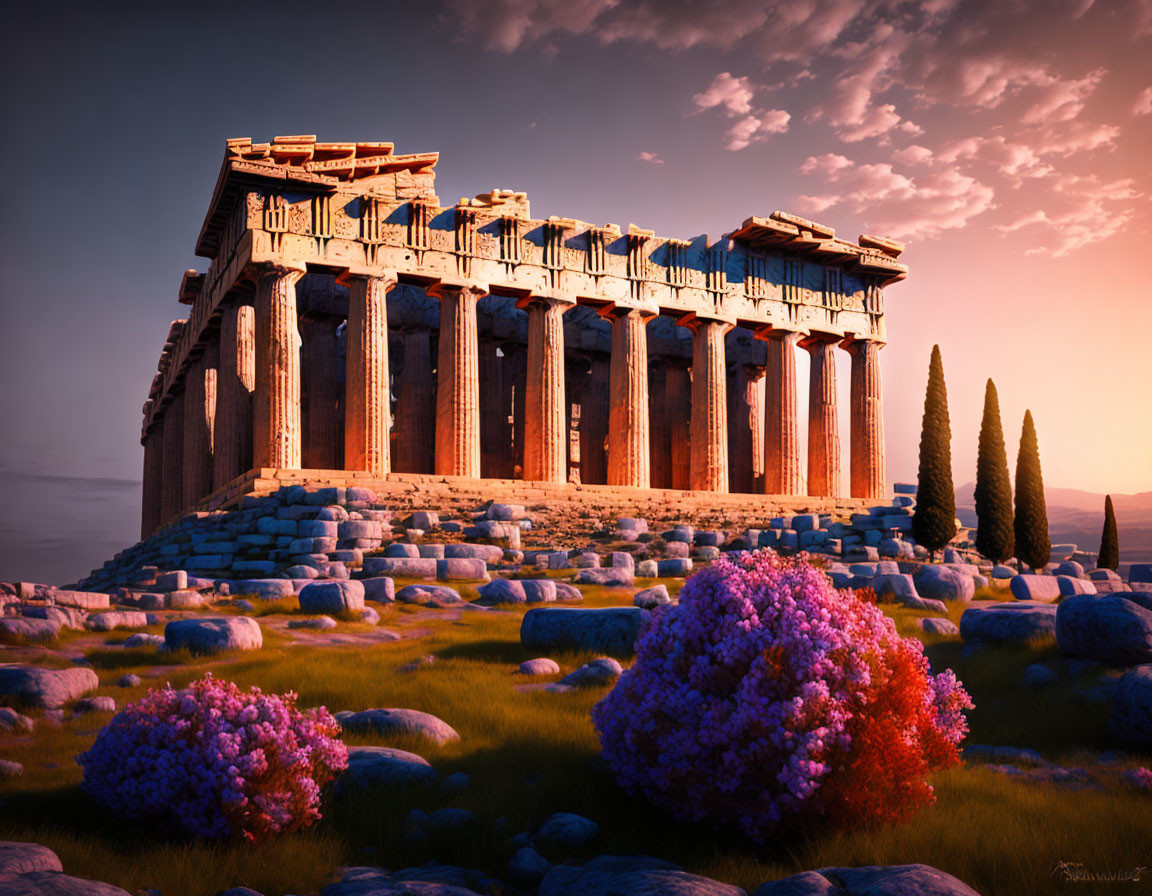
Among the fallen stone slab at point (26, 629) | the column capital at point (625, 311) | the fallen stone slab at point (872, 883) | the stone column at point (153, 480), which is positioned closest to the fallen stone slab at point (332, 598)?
the fallen stone slab at point (26, 629)

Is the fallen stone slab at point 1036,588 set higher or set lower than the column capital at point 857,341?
lower

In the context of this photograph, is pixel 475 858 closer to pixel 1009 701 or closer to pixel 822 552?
pixel 1009 701

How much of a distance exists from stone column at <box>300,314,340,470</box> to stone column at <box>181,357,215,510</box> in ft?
11.6

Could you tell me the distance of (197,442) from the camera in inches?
1419

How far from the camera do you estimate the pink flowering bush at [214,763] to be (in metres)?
6.64

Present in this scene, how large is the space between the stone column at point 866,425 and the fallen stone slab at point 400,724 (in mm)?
32436

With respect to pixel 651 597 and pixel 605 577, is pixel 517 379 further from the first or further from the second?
pixel 651 597

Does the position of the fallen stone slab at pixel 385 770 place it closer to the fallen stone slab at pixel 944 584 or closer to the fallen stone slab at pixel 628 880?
the fallen stone slab at pixel 628 880

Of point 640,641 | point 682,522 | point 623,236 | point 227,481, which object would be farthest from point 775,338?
point 640,641

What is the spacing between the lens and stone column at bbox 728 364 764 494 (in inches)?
1818

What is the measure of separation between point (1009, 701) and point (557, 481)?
2331 cm

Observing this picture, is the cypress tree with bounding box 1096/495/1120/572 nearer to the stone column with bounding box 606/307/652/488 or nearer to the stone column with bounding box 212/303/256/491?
the stone column with bounding box 606/307/652/488

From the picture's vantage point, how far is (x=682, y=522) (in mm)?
31281

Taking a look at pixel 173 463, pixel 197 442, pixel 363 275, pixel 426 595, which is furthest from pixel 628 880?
pixel 173 463
